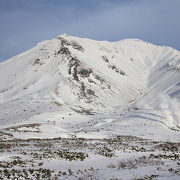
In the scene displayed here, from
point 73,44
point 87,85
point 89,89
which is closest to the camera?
point 89,89

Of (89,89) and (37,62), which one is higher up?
(37,62)

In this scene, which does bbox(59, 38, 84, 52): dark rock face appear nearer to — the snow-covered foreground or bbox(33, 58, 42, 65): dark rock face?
the snow-covered foreground

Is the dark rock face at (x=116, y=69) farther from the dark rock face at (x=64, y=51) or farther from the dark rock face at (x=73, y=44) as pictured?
the dark rock face at (x=64, y=51)

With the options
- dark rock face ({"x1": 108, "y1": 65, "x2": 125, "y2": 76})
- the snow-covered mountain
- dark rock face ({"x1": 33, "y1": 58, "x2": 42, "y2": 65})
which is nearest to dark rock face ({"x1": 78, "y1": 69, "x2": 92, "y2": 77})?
the snow-covered mountain

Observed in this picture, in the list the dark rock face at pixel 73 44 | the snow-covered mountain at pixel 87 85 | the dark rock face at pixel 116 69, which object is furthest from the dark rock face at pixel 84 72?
the dark rock face at pixel 73 44

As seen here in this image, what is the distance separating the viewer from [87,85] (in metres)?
123

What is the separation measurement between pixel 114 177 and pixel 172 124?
4815cm

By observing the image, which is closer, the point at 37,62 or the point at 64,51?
the point at 37,62

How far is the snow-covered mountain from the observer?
75850mm

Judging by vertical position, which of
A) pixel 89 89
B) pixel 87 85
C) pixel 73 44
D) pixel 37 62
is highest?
pixel 73 44

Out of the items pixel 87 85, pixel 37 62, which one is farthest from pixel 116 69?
pixel 37 62

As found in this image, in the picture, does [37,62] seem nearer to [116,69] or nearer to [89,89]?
[89,89]

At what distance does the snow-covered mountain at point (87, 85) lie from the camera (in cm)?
7585

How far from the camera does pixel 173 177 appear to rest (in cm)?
1212
